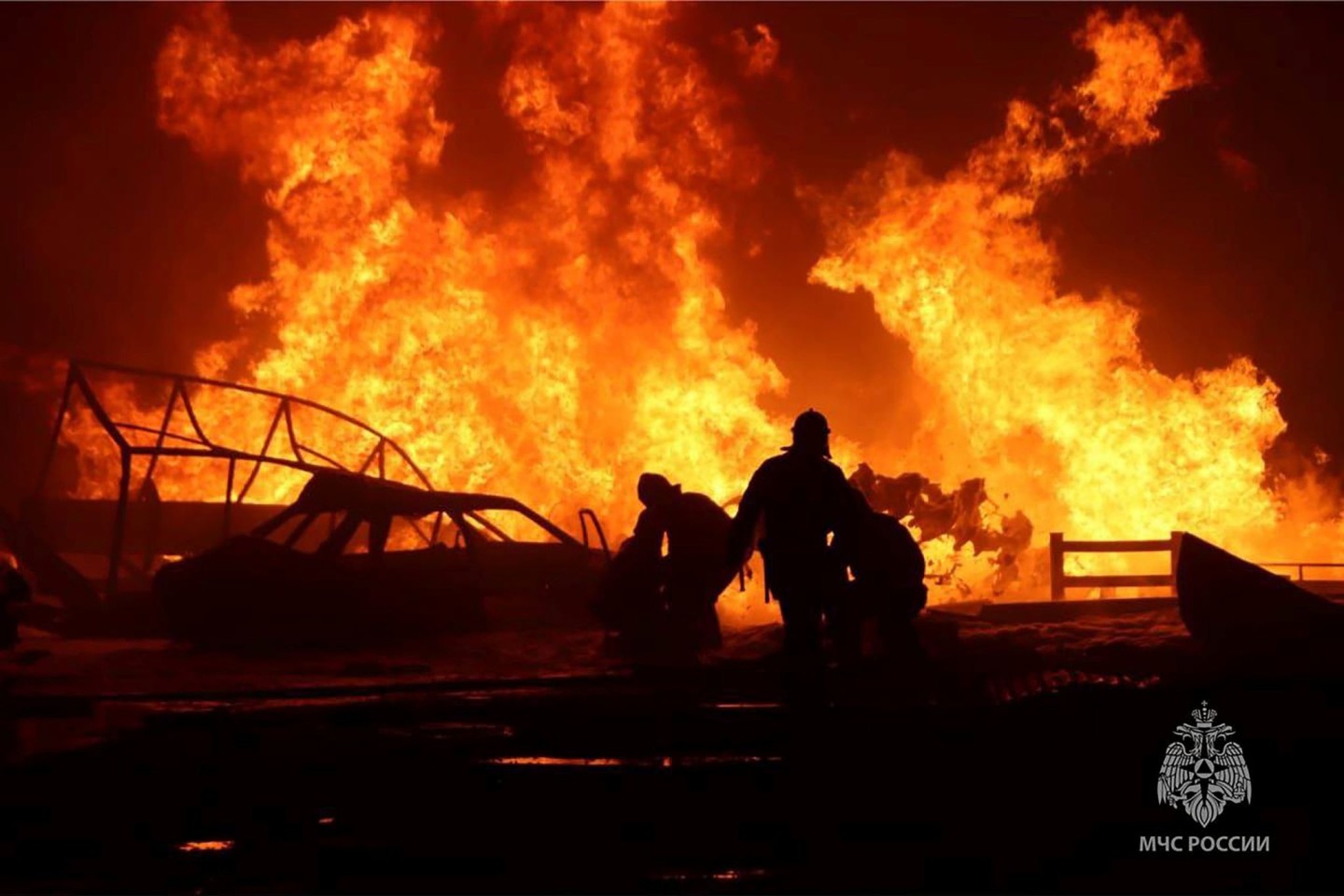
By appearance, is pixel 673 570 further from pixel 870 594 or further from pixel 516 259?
pixel 516 259

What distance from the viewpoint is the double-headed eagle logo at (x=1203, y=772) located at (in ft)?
15.5

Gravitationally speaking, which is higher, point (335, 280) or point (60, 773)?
A: point (335, 280)

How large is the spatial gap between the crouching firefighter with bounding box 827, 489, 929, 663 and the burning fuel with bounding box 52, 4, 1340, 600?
42.1 feet

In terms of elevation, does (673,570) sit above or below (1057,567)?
below

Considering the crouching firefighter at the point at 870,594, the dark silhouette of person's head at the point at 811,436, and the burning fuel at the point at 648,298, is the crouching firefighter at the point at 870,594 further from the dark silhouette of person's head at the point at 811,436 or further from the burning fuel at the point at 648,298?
the burning fuel at the point at 648,298

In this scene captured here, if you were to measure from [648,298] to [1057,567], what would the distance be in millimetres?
12819

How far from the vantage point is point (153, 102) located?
2944 centimetres

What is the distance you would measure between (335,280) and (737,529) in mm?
19313

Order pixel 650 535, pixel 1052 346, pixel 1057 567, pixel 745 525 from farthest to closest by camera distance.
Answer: pixel 1052 346, pixel 1057 567, pixel 650 535, pixel 745 525

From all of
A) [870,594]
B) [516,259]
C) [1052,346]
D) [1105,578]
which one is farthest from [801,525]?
[516,259]

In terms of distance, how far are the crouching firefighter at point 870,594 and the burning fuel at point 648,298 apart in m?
12.8

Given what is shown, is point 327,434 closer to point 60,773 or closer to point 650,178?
point 650,178

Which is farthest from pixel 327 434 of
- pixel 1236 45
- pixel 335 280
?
pixel 1236 45

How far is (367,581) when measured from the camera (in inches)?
461
